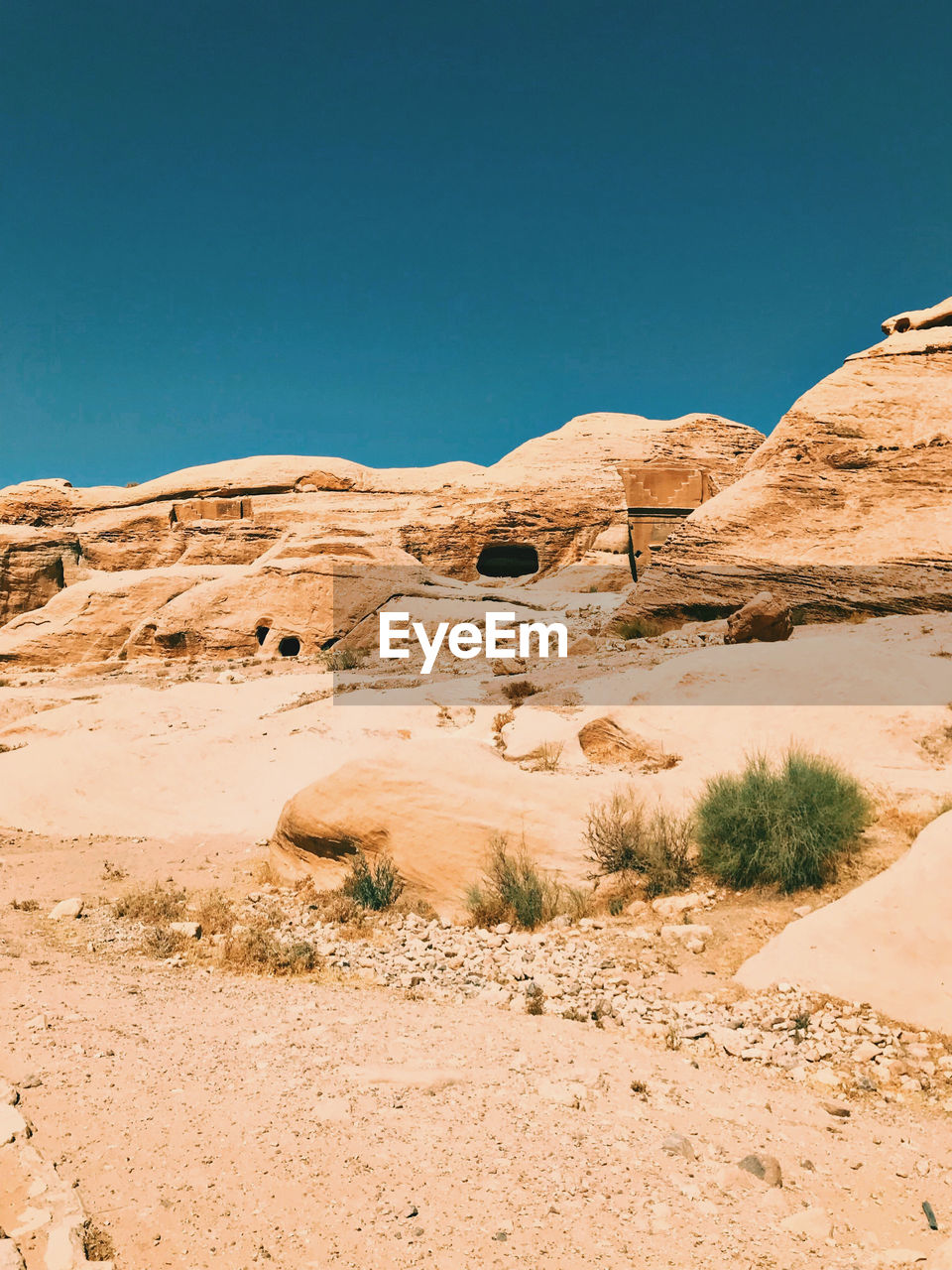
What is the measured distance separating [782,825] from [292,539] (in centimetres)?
1670

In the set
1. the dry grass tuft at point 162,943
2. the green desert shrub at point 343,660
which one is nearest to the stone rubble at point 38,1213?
the dry grass tuft at point 162,943

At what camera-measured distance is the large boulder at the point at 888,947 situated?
10.6 ft

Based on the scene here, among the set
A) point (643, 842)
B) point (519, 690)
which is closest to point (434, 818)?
point (643, 842)

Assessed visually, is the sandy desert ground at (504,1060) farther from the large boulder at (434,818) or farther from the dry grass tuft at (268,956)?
the dry grass tuft at (268,956)

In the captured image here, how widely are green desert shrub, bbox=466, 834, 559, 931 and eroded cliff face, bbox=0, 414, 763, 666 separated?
36.9 ft

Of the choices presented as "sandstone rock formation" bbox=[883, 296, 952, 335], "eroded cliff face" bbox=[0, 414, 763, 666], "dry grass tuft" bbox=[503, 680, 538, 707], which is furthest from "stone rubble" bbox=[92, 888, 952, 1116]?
"sandstone rock formation" bbox=[883, 296, 952, 335]

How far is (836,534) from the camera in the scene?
1095cm

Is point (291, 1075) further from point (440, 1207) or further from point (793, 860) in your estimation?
point (793, 860)

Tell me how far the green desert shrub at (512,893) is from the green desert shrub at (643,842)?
1.23ft

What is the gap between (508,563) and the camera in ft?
81.6

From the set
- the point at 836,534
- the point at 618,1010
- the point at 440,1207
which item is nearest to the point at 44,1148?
the point at 440,1207

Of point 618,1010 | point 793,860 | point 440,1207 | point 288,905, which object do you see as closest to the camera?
point 440,1207

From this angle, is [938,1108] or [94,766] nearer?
[938,1108]

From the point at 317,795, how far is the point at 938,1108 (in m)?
4.22
